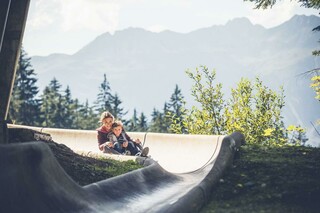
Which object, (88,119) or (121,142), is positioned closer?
(121,142)

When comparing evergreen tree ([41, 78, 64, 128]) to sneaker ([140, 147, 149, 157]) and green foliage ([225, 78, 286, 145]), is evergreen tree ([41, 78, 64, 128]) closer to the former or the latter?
green foliage ([225, 78, 286, 145])

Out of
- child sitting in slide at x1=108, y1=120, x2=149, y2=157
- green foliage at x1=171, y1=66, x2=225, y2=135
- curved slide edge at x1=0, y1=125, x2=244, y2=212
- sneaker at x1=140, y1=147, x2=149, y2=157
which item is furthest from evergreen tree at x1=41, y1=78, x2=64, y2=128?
curved slide edge at x1=0, y1=125, x2=244, y2=212

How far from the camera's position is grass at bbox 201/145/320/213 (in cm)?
545

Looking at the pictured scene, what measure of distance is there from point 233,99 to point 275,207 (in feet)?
32.6

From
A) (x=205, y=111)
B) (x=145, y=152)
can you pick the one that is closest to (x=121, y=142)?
(x=145, y=152)

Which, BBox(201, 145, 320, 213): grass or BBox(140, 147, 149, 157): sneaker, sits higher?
BBox(140, 147, 149, 157): sneaker

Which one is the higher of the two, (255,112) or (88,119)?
(88,119)

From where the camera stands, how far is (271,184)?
20.5ft

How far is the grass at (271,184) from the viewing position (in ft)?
17.9

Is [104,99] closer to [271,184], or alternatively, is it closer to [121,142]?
[121,142]

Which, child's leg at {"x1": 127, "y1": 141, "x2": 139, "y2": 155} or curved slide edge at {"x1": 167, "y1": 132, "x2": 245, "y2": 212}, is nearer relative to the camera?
curved slide edge at {"x1": 167, "y1": 132, "x2": 245, "y2": 212}

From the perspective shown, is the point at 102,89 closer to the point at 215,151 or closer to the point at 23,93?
the point at 23,93

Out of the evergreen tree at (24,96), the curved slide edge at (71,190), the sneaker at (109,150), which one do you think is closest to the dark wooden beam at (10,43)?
the curved slide edge at (71,190)

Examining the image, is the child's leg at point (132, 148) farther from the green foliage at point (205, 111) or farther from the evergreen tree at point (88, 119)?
the evergreen tree at point (88, 119)
